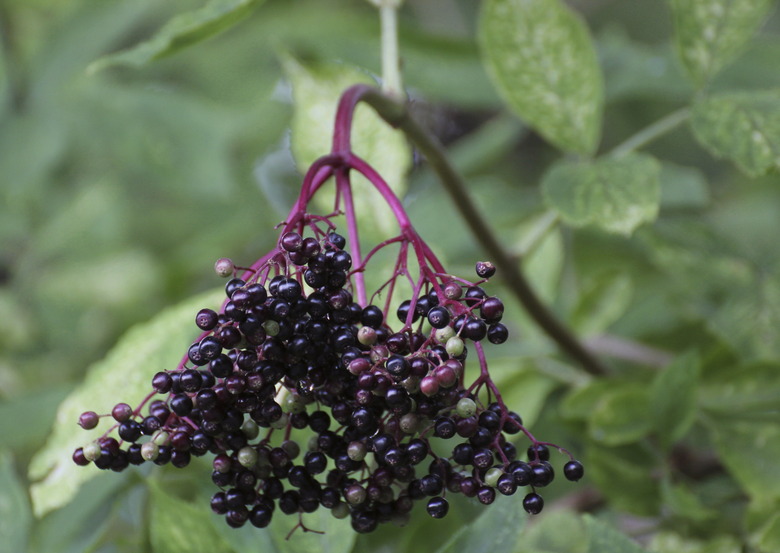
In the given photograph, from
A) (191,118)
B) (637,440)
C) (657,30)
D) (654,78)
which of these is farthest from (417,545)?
(657,30)

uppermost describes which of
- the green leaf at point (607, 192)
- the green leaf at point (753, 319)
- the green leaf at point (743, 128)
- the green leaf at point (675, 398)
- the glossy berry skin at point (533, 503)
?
the green leaf at point (743, 128)

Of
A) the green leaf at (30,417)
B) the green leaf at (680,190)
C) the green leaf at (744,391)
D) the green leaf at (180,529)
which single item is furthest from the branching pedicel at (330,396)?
the green leaf at (680,190)

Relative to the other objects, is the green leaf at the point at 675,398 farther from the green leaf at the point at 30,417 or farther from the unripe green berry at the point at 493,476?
the green leaf at the point at 30,417

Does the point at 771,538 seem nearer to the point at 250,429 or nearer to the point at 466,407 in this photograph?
the point at 466,407

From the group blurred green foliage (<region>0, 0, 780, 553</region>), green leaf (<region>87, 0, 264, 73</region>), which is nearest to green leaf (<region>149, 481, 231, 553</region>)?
blurred green foliage (<region>0, 0, 780, 553</region>)

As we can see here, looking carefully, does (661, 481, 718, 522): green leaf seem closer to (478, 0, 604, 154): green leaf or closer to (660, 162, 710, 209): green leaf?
(478, 0, 604, 154): green leaf

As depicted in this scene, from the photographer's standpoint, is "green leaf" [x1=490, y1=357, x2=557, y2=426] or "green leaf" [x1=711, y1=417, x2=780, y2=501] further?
"green leaf" [x1=490, y1=357, x2=557, y2=426]
